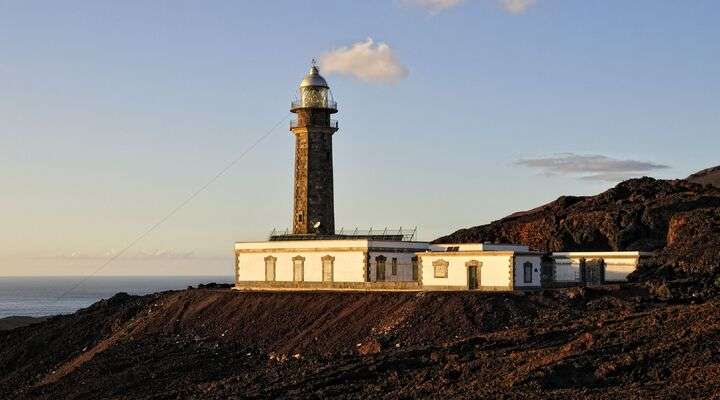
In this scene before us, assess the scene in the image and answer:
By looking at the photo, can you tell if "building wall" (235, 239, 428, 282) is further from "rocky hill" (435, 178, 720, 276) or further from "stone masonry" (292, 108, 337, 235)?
"rocky hill" (435, 178, 720, 276)

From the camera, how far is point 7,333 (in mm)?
70188

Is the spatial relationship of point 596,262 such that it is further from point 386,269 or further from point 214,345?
point 214,345

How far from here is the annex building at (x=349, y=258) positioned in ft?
189

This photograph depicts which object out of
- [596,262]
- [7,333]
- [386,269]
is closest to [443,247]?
[386,269]

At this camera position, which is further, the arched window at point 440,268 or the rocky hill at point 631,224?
the rocky hill at point 631,224

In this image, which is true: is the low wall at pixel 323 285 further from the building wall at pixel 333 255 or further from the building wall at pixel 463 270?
the building wall at pixel 463 270

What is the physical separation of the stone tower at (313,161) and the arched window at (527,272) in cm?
1614

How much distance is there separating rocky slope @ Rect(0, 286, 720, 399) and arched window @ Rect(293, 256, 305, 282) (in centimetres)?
340

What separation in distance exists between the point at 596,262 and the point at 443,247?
9.84 metres

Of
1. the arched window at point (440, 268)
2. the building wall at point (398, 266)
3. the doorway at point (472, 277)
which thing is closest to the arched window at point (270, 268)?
the building wall at point (398, 266)

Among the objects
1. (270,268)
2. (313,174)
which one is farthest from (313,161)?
(270,268)

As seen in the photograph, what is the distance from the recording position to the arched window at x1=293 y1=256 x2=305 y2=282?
2522 inches

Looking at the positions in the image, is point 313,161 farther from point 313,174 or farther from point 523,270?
point 523,270

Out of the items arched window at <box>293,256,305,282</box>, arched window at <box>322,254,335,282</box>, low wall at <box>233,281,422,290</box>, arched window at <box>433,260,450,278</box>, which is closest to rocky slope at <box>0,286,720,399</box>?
low wall at <box>233,281,422,290</box>
